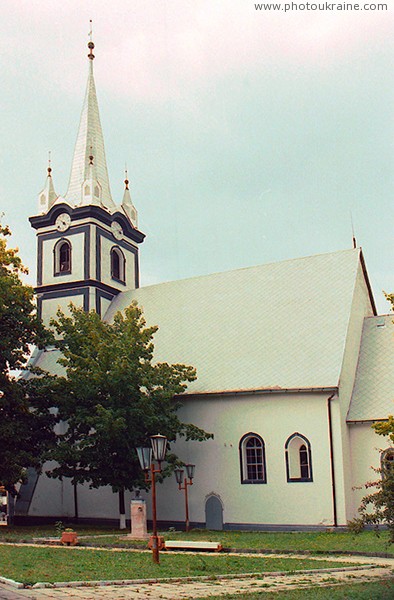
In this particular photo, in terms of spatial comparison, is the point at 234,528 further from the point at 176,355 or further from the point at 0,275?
the point at 0,275

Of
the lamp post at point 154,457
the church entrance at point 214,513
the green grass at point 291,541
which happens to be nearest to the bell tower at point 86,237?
the church entrance at point 214,513

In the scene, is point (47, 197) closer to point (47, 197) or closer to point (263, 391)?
point (47, 197)

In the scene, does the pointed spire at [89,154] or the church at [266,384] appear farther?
the pointed spire at [89,154]

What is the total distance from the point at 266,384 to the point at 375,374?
466 centimetres

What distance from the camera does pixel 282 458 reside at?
27875mm

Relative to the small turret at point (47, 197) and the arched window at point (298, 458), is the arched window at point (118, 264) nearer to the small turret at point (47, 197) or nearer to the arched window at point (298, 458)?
the small turret at point (47, 197)

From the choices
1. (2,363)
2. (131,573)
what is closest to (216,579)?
(131,573)

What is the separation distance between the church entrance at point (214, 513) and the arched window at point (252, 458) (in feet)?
4.88

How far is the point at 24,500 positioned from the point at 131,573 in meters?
21.0

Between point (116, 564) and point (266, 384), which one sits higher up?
point (266, 384)

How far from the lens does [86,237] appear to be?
37.8 meters

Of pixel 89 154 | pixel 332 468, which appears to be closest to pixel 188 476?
pixel 332 468

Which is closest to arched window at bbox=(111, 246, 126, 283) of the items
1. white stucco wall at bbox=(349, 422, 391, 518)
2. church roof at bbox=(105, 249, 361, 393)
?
church roof at bbox=(105, 249, 361, 393)

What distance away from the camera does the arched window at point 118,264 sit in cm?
3932
